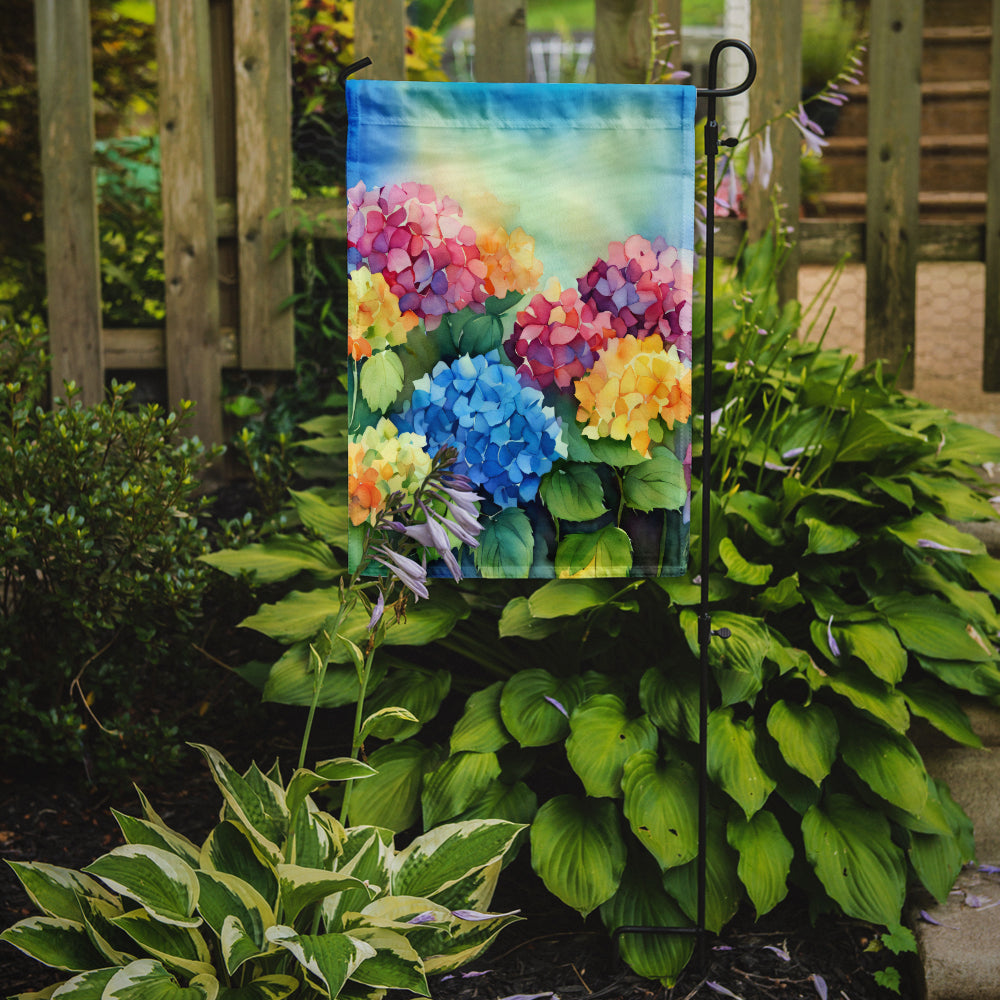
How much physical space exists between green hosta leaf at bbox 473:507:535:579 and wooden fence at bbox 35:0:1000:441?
176 cm

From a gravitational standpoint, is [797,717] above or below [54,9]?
below

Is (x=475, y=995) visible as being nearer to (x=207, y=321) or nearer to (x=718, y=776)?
→ (x=718, y=776)

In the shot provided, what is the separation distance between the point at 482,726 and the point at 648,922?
46cm

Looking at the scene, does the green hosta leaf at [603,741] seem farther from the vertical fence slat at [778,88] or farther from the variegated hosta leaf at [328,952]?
the vertical fence slat at [778,88]

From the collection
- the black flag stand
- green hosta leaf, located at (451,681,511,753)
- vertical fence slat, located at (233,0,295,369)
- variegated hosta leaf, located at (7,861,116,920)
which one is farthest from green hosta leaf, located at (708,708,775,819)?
vertical fence slat, located at (233,0,295,369)

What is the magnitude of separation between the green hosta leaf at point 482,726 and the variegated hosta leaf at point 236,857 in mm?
432

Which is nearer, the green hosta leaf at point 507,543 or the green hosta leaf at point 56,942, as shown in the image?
the green hosta leaf at point 56,942

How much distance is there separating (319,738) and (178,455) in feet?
2.41

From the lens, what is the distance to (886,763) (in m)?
1.96

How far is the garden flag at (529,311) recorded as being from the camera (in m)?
1.67

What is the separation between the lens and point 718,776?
1.91 metres

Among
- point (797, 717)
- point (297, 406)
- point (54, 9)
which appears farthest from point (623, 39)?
point (797, 717)

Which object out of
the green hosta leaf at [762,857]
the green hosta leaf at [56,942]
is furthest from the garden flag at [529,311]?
the green hosta leaf at [56,942]

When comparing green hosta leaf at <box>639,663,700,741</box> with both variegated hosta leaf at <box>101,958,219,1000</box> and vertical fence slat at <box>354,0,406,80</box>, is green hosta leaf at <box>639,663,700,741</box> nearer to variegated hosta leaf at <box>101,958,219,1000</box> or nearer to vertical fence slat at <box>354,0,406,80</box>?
variegated hosta leaf at <box>101,958,219,1000</box>
